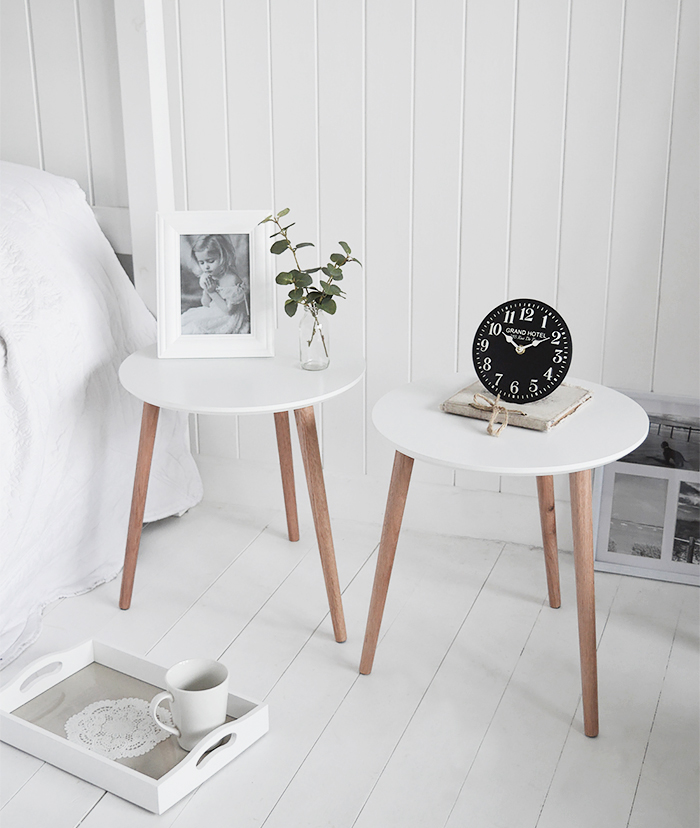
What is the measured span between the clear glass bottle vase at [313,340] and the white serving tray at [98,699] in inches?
24.1

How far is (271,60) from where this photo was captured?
189 cm

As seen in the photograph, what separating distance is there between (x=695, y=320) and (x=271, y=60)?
1.04 metres

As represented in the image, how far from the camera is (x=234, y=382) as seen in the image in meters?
1.61

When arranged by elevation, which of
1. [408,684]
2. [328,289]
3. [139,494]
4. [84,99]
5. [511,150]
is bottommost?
[408,684]

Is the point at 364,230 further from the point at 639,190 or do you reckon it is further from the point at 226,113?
the point at 639,190

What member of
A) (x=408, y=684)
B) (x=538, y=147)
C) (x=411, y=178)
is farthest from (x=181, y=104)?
(x=408, y=684)

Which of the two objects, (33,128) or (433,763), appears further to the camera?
(33,128)

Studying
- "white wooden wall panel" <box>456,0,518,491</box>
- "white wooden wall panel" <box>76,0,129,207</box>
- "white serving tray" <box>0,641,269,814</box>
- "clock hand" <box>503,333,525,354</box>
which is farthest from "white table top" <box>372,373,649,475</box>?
"white wooden wall panel" <box>76,0,129,207</box>

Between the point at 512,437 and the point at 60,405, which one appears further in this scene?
the point at 60,405

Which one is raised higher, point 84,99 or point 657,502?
point 84,99

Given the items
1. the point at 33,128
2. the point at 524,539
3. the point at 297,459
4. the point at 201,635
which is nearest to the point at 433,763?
the point at 201,635

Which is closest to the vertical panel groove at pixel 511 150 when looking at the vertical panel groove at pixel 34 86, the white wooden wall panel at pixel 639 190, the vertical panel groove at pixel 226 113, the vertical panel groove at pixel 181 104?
the white wooden wall panel at pixel 639 190

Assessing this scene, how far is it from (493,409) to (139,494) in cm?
75

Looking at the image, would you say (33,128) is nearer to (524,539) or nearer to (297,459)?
(297,459)
